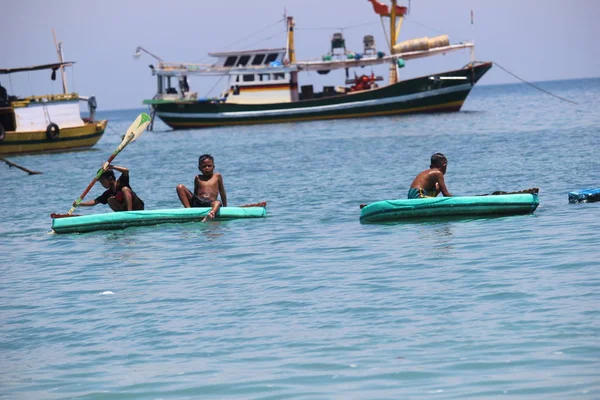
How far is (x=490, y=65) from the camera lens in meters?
61.9

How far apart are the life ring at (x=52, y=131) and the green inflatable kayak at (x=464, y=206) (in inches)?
1319

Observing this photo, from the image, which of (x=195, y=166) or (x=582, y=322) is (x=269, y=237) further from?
(x=195, y=166)

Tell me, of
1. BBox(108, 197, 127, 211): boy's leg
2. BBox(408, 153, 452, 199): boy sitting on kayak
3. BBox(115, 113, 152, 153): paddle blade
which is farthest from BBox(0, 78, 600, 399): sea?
BBox(115, 113, 152, 153): paddle blade

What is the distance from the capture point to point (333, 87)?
6462 cm

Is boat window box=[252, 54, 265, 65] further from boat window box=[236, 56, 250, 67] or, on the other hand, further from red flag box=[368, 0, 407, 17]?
red flag box=[368, 0, 407, 17]

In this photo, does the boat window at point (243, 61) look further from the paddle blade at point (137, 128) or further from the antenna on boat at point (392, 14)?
the paddle blade at point (137, 128)

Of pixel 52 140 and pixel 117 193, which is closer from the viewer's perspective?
pixel 117 193

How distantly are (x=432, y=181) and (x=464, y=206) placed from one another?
0.61 meters

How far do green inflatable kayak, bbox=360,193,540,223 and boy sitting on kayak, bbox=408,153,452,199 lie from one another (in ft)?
0.62

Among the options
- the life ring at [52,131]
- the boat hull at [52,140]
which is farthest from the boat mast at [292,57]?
the life ring at [52,131]

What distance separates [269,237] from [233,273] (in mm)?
3093

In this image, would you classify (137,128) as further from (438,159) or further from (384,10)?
(384,10)

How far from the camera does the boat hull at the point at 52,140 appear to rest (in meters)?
45.0

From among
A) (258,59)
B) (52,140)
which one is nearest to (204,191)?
(52,140)
